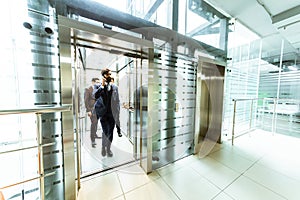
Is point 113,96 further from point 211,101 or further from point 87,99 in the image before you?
point 211,101

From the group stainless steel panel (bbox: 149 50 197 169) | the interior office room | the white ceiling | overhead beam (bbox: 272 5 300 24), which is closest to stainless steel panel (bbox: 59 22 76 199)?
the interior office room

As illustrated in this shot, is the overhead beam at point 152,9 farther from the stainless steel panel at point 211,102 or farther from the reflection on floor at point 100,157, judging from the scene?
the reflection on floor at point 100,157

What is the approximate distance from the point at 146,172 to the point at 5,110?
162cm

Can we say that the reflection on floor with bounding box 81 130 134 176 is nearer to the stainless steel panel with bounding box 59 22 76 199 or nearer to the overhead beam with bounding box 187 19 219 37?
the stainless steel panel with bounding box 59 22 76 199

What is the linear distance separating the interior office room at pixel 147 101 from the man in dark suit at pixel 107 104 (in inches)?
11.4

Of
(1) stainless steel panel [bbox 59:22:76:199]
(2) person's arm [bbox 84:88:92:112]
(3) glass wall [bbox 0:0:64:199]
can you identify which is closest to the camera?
(3) glass wall [bbox 0:0:64:199]

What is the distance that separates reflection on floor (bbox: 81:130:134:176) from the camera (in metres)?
1.80

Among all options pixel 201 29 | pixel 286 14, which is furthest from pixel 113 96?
pixel 286 14

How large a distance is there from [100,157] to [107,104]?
963mm

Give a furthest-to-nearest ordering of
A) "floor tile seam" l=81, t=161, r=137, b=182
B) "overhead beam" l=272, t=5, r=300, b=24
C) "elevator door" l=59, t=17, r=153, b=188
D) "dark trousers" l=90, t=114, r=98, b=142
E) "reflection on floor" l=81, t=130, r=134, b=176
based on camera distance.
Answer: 1. "dark trousers" l=90, t=114, r=98, b=142
2. "overhead beam" l=272, t=5, r=300, b=24
3. "reflection on floor" l=81, t=130, r=134, b=176
4. "floor tile seam" l=81, t=161, r=137, b=182
5. "elevator door" l=59, t=17, r=153, b=188

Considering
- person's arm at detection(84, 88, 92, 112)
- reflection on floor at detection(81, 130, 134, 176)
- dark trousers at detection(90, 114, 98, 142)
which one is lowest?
reflection on floor at detection(81, 130, 134, 176)

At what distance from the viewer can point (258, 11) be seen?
2.04m

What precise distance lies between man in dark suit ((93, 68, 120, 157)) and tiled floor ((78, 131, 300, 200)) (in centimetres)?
56

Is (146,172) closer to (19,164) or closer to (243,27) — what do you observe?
(19,164)
